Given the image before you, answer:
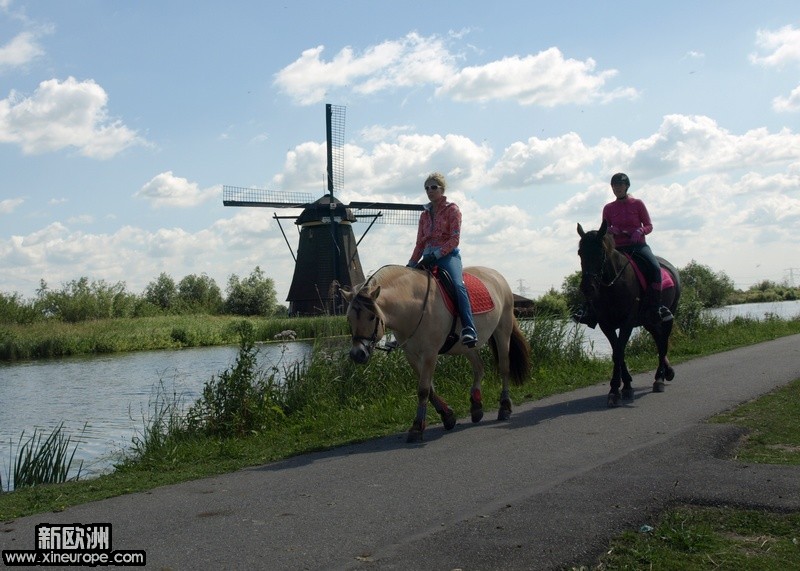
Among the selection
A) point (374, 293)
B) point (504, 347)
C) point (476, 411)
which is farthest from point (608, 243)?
point (374, 293)

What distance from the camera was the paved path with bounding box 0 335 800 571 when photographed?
4.42 meters

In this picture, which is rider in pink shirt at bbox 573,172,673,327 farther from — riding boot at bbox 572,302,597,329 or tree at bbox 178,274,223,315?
tree at bbox 178,274,223,315

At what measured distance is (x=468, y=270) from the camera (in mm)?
9953

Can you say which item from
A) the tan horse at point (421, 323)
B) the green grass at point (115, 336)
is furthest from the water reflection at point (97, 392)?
the green grass at point (115, 336)

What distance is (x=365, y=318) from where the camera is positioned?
754cm

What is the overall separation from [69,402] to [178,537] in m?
17.4

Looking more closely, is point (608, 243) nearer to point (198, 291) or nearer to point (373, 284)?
point (373, 284)

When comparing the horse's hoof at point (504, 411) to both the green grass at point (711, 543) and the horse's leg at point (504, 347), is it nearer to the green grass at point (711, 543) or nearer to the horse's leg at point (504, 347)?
the horse's leg at point (504, 347)

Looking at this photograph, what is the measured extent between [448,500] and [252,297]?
75655 mm

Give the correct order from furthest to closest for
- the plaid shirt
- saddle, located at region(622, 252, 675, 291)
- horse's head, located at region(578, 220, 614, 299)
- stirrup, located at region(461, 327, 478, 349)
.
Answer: saddle, located at region(622, 252, 675, 291)
horse's head, located at region(578, 220, 614, 299)
the plaid shirt
stirrup, located at region(461, 327, 478, 349)

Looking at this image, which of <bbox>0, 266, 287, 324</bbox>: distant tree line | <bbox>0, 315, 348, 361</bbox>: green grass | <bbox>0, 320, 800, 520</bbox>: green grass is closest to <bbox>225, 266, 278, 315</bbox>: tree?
<bbox>0, 266, 287, 324</bbox>: distant tree line

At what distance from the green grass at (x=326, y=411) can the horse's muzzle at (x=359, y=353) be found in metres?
1.39

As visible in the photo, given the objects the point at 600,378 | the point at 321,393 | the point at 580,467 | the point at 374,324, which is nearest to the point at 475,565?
the point at 580,467

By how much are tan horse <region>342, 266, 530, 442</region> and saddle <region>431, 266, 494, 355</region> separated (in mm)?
51
